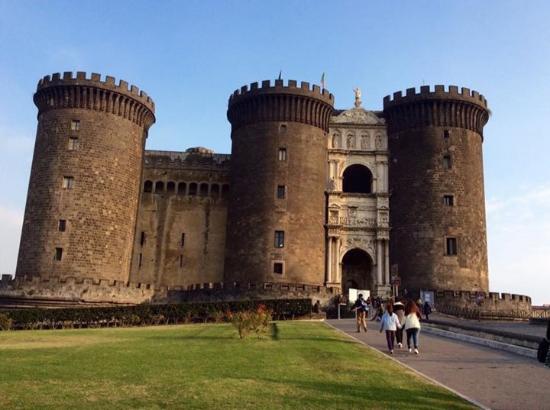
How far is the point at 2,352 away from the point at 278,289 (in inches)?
993

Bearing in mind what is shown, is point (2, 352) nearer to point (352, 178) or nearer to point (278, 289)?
point (278, 289)

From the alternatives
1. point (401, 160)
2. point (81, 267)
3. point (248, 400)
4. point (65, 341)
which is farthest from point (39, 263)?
point (248, 400)

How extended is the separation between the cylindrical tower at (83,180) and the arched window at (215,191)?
6.60 meters

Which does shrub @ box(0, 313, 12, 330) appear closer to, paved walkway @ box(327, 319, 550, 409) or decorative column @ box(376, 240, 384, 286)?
paved walkway @ box(327, 319, 550, 409)

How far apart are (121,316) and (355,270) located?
23269 mm

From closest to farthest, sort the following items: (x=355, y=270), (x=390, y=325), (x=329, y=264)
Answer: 1. (x=390, y=325)
2. (x=329, y=264)
3. (x=355, y=270)

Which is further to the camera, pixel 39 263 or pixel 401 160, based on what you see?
pixel 401 160

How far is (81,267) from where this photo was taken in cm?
4184

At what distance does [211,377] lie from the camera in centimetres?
1209

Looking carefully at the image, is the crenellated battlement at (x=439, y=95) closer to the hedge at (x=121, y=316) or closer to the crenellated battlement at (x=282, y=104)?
the crenellated battlement at (x=282, y=104)

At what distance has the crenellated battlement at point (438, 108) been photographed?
157 feet

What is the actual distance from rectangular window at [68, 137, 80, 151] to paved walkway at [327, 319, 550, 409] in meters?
31.2

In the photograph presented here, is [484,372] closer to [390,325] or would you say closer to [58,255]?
[390,325]

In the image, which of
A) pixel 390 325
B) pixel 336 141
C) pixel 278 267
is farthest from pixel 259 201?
pixel 390 325
